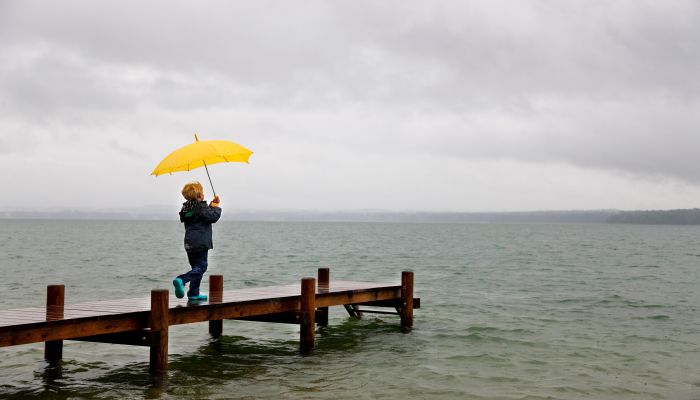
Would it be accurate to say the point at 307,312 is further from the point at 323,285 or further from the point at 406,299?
→ the point at 406,299

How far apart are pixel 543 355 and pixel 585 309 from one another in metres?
8.74

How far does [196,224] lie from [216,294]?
84.7 inches

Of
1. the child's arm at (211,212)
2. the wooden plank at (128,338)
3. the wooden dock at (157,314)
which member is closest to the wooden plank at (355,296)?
the wooden dock at (157,314)

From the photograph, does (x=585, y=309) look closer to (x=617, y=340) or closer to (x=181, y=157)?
(x=617, y=340)

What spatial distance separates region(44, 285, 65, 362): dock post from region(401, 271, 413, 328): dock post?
7.45m

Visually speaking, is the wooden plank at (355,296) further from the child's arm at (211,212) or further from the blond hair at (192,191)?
the blond hair at (192,191)

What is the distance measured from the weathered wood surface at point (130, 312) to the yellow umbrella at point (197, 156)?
211 centimetres

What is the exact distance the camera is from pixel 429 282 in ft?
107

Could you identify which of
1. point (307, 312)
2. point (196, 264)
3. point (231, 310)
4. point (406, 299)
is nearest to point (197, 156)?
point (196, 264)

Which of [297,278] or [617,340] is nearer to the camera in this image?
[617,340]

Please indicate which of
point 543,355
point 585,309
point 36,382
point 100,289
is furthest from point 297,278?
point 36,382

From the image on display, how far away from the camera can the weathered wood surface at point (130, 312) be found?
9516mm

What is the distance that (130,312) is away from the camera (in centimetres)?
1072

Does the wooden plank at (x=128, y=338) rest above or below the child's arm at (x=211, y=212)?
below
